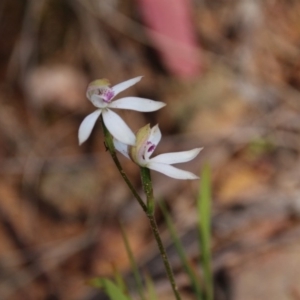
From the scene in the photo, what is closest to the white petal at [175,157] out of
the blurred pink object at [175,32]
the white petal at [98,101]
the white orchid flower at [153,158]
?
the white orchid flower at [153,158]

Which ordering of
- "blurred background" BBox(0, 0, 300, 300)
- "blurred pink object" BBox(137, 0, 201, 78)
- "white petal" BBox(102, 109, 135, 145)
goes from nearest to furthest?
"white petal" BBox(102, 109, 135, 145) → "blurred background" BBox(0, 0, 300, 300) → "blurred pink object" BBox(137, 0, 201, 78)

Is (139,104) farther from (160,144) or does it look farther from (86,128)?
(160,144)

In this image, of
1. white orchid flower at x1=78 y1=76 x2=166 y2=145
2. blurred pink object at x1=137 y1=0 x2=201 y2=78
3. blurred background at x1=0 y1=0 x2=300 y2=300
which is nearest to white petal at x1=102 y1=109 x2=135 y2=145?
white orchid flower at x1=78 y1=76 x2=166 y2=145

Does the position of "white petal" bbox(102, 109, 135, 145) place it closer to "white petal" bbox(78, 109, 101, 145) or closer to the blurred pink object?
"white petal" bbox(78, 109, 101, 145)

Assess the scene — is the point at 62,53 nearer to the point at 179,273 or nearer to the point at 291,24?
the point at 291,24

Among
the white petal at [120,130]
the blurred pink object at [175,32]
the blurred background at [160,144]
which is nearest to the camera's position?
the white petal at [120,130]

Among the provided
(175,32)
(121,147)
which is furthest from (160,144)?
(121,147)

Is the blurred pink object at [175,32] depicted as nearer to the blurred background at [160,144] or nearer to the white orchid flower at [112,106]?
the blurred background at [160,144]
